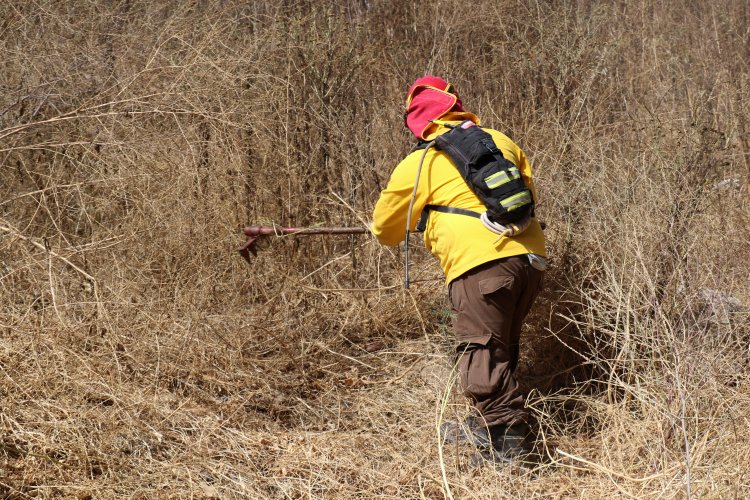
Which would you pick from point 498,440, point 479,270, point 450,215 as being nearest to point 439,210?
point 450,215

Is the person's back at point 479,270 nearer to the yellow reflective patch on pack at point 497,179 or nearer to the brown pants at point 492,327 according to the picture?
the brown pants at point 492,327

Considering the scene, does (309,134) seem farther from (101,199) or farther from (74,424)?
(74,424)

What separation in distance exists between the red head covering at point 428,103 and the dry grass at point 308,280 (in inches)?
36.0

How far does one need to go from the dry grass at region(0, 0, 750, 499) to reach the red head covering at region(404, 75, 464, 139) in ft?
3.00

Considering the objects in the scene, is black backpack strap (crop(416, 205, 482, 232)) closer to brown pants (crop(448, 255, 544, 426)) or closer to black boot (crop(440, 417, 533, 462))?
brown pants (crop(448, 255, 544, 426))

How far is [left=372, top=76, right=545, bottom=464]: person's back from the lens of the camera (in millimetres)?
3436

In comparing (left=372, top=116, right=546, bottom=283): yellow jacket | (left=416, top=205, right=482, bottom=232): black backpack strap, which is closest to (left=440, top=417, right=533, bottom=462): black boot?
(left=372, top=116, right=546, bottom=283): yellow jacket

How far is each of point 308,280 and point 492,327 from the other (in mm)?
1766

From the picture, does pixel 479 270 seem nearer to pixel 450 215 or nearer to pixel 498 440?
pixel 450 215

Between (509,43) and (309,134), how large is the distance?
240 cm

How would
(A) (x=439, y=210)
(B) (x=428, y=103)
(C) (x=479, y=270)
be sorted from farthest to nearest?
(B) (x=428, y=103) < (A) (x=439, y=210) < (C) (x=479, y=270)

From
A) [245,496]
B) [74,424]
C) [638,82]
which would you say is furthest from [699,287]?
[638,82]

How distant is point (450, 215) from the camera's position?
3.50 meters

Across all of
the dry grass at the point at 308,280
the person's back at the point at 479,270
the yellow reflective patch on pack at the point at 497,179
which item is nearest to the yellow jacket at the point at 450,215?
the person's back at the point at 479,270
